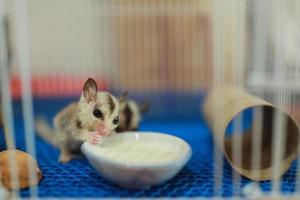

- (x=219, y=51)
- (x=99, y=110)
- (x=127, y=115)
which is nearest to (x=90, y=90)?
(x=99, y=110)

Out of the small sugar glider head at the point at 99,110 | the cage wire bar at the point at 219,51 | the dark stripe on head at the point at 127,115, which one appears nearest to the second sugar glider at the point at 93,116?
the small sugar glider head at the point at 99,110

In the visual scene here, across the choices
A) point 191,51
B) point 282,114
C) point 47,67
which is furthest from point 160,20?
point 282,114

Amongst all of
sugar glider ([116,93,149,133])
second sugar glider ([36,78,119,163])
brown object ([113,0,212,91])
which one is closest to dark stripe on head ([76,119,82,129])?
second sugar glider ([36,78,119,163])

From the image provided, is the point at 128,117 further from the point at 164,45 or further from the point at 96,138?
the point at 164,45

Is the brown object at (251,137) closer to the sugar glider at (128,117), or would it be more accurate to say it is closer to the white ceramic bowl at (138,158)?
the white ceramic bowl at (138,158)

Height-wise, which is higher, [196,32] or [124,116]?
[196,32]

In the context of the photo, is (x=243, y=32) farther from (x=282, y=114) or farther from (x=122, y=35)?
(x=282, y=114)
